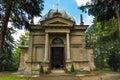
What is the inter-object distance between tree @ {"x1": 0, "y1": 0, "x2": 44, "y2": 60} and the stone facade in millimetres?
8309

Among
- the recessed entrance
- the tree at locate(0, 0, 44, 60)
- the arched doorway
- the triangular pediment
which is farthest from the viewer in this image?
the recessed entrance

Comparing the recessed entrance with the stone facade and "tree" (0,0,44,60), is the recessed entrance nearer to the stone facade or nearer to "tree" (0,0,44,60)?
the stone facade

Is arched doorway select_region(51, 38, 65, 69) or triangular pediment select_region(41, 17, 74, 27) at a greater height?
triangular pediment select_region(41, 17, 74, 27)

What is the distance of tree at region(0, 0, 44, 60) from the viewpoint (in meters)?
13.9

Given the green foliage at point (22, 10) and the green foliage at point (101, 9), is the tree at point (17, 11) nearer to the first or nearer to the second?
the green foliage at point (22, 10)

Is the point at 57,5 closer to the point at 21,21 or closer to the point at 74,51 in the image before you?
the point at 74,51

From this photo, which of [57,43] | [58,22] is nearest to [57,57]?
[57,43]

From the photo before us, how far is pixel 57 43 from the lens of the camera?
1043 inches

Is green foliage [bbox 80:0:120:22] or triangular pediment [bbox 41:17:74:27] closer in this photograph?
green foliage [bbox 80:0:120:22]

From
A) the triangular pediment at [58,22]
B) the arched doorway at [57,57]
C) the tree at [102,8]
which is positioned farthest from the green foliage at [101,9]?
the arched doorway at [57,57]

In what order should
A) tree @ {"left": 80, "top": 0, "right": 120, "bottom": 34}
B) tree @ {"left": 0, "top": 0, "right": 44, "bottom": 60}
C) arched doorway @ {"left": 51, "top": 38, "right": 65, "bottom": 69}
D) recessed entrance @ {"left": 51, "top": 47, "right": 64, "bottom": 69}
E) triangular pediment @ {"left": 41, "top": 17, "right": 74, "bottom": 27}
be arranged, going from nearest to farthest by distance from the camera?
1. tree @ {"left": 0, "top": 0, "right": 44, "bottom": 60}
2. tree @ {"left": 80, "top": 0, "right": 120, "bottom": 34}
3. triangular pediment @ {"left": 41, "top": 17, "right": 74, "bottom": 27}
4. arched doorway @ {"left": 51, "top": 38, "right": 65, "bottom": 69}
5. recessed entrance @ {"left": 51, "top": 47, "right": 64, "bottom": 69}

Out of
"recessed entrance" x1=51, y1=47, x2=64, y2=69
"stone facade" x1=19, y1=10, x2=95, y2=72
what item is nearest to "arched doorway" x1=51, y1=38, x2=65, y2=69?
"recessed entrance" x1=51, y1=47, x2=64, y2=69

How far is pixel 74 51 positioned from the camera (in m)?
26.2

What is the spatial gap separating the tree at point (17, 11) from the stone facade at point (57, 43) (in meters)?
8.31
